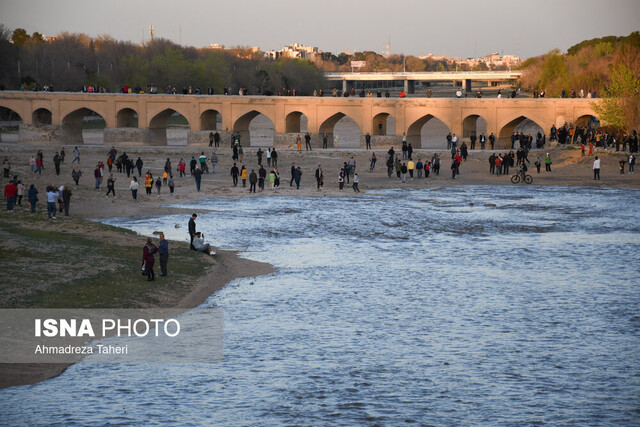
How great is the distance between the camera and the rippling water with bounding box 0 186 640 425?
47.0 feet

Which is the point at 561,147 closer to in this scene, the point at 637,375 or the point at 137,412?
the point at 637,375

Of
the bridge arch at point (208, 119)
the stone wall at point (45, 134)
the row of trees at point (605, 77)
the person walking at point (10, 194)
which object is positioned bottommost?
the person walking at point (10, 194)

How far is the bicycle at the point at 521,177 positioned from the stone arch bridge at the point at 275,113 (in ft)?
33.9

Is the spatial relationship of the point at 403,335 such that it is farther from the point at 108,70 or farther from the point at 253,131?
the point at 108,70

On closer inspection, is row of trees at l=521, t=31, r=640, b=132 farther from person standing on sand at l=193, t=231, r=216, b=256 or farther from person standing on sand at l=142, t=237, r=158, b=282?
person standing on sand at l=142, t=237, r=158, b=282

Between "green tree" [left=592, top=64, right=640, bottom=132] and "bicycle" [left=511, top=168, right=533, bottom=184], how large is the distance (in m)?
8.70

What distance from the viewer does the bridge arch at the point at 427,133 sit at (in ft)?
182

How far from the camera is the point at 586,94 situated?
6731 centimetres

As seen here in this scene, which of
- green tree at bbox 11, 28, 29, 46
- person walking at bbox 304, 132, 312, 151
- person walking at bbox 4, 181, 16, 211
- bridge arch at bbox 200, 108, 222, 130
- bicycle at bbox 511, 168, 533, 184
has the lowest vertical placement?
bicycle at bbox 511, 168, 533, 184

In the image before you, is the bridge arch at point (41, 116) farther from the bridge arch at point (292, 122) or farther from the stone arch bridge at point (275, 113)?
the bridge arch at point (292, 122)

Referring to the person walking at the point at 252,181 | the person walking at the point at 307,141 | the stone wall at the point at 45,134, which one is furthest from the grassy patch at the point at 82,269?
the stone wall at the point at 45,134

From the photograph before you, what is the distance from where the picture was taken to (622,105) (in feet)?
158

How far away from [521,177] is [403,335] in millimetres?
25315

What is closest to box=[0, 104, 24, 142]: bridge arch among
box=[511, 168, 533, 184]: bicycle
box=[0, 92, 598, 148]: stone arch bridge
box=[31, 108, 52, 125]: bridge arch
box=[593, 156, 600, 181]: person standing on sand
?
box=[31, 108, 52, 125]: bridge arch
